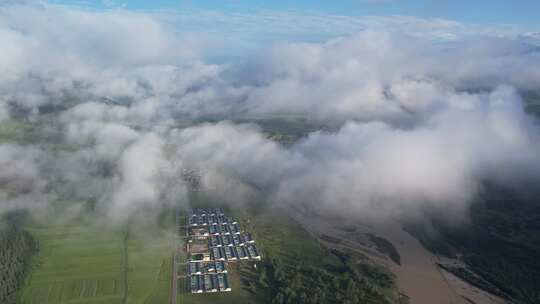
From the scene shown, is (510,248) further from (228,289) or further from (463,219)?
(228,289)

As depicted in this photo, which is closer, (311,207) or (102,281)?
(102,281)

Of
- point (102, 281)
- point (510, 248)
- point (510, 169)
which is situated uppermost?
point (510, 169)

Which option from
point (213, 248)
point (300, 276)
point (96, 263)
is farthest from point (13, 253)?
point (300, 276)

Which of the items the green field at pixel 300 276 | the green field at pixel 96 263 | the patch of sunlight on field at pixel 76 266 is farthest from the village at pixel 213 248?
the patch of sunlight on field at pixel 76 266

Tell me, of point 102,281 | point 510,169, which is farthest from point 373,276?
point 510,169

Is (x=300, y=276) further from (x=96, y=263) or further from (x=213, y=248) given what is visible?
(x=96, y=263)

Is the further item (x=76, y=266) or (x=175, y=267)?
(x=76, y=266)

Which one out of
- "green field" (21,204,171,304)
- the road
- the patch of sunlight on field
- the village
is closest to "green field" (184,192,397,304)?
the road

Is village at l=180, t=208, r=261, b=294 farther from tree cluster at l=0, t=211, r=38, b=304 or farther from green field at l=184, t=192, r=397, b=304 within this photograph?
tree cluster at l=0, t=211, r=38, b=304

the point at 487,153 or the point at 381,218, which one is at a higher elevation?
the point at 487,153
